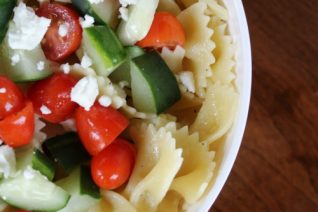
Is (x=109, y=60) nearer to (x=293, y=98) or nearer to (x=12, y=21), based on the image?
(x=12, y=21)

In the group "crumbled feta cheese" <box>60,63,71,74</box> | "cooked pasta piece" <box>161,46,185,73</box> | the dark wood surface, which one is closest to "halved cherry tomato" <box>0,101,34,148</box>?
"crumbled feta cheese" <box>60,63,71,74</box>

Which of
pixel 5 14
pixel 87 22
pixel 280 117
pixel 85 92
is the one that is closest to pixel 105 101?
pixel 85 92

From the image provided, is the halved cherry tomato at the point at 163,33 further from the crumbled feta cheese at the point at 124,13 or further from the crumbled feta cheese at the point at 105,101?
the crumbled feta cheese at the point at 105,101

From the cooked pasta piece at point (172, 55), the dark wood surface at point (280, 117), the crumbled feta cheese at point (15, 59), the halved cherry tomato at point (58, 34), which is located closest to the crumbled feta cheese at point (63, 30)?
the halved cherry tomato at point (58, 34)

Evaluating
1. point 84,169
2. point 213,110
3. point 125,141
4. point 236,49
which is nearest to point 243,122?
point 213,110

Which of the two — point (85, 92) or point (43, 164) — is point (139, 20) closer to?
point (85, 92)

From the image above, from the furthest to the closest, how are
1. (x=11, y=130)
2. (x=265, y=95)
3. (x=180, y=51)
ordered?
1. (x=265, y=95)
2. (x=180, y=51)
3. (x=11, y=130)
